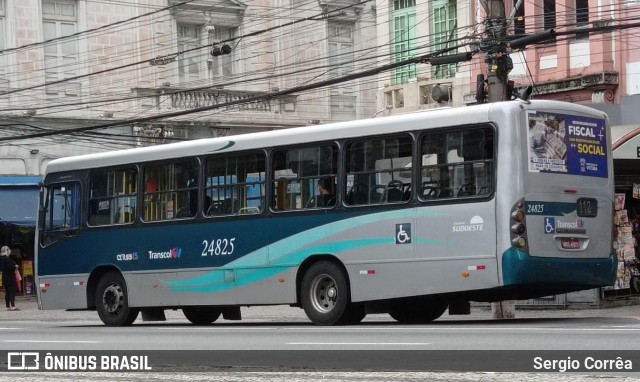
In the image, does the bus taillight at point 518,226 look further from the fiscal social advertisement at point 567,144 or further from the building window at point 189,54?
the building window at point 189,54

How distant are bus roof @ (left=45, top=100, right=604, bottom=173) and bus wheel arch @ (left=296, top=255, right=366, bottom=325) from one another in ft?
6.10

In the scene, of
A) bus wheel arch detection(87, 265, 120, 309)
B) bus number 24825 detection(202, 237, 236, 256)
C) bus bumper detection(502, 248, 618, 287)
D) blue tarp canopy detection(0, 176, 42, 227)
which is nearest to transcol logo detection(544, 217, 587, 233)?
bus bumper detection(502, 248, 618, 287)

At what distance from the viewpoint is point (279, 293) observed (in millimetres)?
21031

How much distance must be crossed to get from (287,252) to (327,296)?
0.99 metres

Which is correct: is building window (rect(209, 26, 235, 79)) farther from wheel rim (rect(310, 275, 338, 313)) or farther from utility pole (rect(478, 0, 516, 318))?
wheel rim (rect(310, 275, 338, 313))

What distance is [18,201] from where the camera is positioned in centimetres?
3894

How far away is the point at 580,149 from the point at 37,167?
80.3 feet

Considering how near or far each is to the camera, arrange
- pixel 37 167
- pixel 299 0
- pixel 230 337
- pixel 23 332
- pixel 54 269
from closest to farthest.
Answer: pixel 230 337
pixel 23 332
pixel 54 269
pixel 37 167
pixel 299 0

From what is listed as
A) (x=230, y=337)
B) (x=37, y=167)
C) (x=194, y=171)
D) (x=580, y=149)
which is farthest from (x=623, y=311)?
(x=37, y=167)

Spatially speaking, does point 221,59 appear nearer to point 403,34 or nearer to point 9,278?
point 403,34

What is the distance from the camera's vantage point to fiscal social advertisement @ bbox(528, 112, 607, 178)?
1858cm

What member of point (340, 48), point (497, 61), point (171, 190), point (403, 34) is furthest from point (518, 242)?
point (340, 48)

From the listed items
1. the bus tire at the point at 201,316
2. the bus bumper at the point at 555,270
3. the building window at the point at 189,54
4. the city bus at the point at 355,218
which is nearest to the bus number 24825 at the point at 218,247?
the city bus at the point at 355,218

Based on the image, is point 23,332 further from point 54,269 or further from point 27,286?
point 27,286
